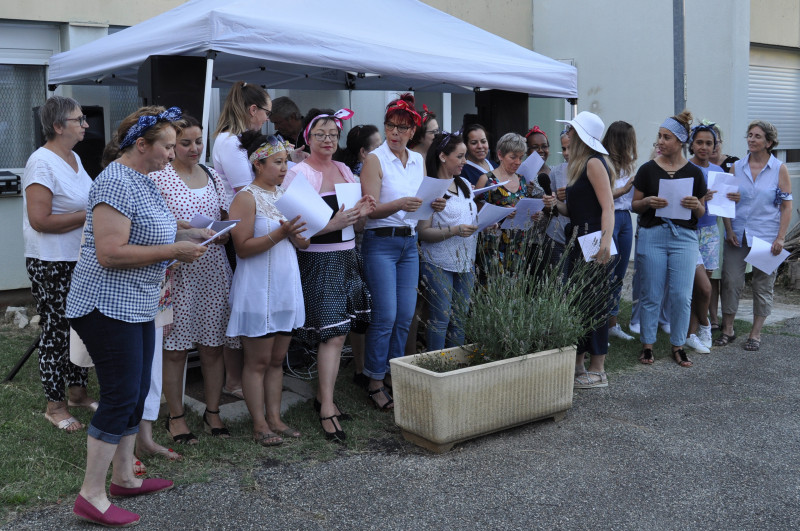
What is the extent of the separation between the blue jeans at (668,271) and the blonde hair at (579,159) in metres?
0.95

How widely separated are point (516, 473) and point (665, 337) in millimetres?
3684

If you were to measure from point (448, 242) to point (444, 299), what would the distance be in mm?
Result: 381

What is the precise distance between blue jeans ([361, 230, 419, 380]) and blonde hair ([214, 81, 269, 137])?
1049 mm

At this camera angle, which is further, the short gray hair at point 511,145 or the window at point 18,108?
the window at point 18,108

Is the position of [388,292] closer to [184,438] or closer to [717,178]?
[184,438]

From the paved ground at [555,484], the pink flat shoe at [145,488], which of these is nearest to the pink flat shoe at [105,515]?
the paved ground at [555,484]

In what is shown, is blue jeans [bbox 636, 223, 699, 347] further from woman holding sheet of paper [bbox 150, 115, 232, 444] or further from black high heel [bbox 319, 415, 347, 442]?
woman holding sheet of paper [bbox 150, 115, 232, 444]

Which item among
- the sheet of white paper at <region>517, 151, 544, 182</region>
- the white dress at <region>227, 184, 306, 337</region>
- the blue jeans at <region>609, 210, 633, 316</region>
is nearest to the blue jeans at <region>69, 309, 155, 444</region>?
the white dress at <region>227, 184, 306, 337</region>

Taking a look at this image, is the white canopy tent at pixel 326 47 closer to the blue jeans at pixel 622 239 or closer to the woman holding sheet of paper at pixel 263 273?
the woman holding sheet of paper at pixel 263 273

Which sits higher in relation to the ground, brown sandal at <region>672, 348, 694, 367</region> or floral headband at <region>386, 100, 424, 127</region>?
floral headband at <region>386, 100, 424, 127</region>

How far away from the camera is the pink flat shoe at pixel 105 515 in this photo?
11.6 ft

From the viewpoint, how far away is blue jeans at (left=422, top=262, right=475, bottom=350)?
17.5 ft

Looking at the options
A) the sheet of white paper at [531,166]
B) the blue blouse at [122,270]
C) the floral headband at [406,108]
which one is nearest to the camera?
the blue blouse at [122,270]

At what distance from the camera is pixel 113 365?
3.45 m
